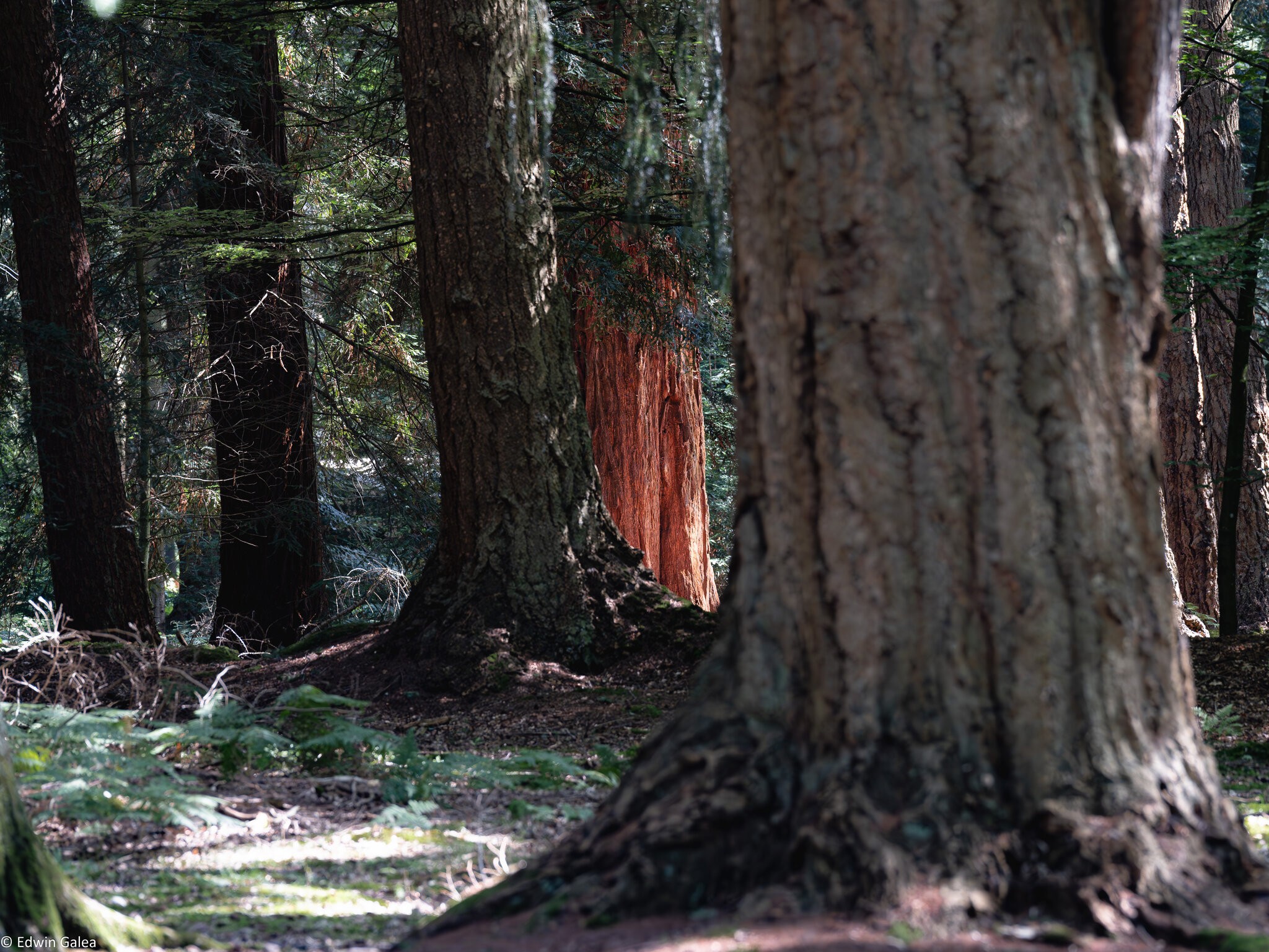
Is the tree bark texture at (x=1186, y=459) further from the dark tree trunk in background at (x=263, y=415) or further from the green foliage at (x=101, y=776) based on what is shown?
the green foliage at (x=101, y=776)

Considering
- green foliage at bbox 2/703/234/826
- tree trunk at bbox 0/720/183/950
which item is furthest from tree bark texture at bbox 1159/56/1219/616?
tree trunk at bbox 0/720/183/950

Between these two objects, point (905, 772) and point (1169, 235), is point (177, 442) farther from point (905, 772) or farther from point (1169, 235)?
point (905, 772)

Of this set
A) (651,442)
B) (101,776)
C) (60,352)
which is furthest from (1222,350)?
(101,776)

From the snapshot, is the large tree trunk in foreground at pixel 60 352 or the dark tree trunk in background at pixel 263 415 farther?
the dark tree trunk in background at pixel 263 415

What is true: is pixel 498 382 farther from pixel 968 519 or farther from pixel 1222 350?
pixel 1222 350

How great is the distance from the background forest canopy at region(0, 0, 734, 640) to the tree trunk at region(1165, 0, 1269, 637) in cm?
494

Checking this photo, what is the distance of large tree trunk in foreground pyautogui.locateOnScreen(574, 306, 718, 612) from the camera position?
9.34m

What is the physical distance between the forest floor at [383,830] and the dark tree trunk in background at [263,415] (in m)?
5.29

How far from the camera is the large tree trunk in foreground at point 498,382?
5.86m

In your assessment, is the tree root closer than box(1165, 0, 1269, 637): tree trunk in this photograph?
Yes

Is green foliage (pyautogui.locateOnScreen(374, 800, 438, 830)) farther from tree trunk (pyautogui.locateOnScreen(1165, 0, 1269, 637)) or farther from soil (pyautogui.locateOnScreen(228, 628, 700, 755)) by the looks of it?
tree trunk (pyautogui.locateOnScreen(1165, 0, 1269, 637))

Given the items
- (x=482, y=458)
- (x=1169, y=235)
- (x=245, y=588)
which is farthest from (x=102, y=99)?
(x=1169, y=235)

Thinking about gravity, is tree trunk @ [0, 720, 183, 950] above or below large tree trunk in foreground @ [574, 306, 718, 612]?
below

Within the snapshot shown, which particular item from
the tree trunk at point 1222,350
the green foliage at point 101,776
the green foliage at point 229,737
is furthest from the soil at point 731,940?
the tree trunk at point 1222,350
